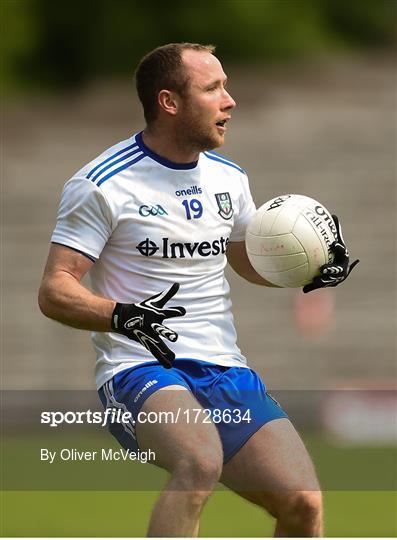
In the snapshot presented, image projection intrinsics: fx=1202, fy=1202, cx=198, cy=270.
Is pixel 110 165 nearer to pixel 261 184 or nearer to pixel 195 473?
pixel 195 473

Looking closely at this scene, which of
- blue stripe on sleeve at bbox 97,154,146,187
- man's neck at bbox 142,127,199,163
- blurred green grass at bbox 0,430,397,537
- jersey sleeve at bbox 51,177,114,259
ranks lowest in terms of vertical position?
blurred green grass at bbox 0,430,397,537

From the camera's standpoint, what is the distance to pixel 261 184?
18812mm

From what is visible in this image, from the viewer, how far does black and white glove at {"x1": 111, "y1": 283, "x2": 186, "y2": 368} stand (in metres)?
5.26

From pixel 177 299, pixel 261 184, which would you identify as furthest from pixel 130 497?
pixel 261 184

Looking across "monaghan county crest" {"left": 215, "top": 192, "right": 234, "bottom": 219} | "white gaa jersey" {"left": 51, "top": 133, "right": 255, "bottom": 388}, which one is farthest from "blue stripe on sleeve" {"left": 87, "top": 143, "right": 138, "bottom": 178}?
"monaghan county crest" {"left": 215, "top": 192, "right": 234, "bottom": 219}

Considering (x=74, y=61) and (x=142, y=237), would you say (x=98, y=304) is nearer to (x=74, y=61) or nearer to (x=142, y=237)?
(x=142, y=237)

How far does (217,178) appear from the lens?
6098mm

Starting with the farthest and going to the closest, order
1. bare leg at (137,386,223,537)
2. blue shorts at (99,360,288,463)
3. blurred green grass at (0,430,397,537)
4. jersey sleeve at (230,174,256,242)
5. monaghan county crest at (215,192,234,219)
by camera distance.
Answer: blurred green grass at (0,430,397,537), jersey sleeve at (230,174,256,242), monaghan county crest at (215,192,234,219), blue shorts at (99,360,288,463), bare leg at (137,386,223,537)

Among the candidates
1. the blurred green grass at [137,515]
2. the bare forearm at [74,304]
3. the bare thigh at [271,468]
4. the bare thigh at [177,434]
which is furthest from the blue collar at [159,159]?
the blurred green grass at [137,515]

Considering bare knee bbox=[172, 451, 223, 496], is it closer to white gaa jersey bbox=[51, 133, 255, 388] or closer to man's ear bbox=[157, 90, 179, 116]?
white gaa jersey bbox=[51, 133, 255, 388]

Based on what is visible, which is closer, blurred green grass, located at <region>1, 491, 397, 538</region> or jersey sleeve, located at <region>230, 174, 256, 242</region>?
jersey sleeve, located at <region>230, 174, 256, 242</region>

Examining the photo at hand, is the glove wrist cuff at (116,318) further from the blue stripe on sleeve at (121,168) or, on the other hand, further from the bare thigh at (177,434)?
the blue stripe on sleeve at (121,168)

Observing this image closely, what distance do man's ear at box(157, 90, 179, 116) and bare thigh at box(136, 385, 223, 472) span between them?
1376 millimetres

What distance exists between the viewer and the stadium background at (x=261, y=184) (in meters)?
11.2
